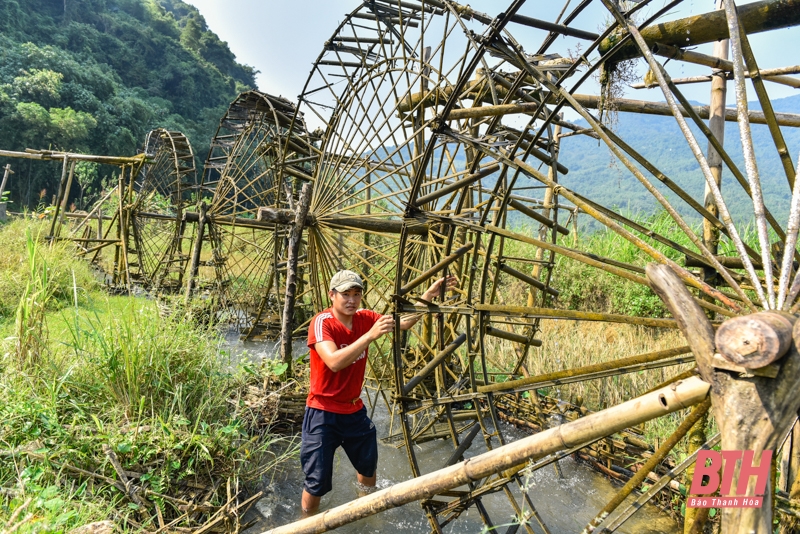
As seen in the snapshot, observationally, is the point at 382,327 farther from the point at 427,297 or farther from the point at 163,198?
the point at 163,198

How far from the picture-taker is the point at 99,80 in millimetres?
26594

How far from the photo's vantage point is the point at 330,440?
11.8 feet

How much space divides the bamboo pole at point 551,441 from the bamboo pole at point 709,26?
94.4 inches

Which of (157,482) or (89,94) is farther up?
(89,94)

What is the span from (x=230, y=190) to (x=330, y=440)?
7230 millimetres

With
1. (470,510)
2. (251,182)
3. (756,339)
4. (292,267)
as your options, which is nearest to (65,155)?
(251,182)

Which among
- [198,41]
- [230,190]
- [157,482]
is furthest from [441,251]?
[198,41]

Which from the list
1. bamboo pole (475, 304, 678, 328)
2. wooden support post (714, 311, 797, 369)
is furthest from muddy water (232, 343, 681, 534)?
wooden support post (714, 311, 797, 369)

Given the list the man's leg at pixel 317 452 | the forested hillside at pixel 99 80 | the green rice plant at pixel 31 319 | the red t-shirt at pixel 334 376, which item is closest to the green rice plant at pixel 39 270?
the green rice plant at pixel 31 319

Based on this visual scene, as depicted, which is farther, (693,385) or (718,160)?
(718,160)

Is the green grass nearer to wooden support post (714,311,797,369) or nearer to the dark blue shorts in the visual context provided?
the dark blue shorts

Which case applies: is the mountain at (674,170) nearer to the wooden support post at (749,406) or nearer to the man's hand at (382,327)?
the man's hand at (382,327)

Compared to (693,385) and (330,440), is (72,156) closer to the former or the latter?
(330,440)

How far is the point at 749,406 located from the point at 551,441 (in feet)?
2.02
